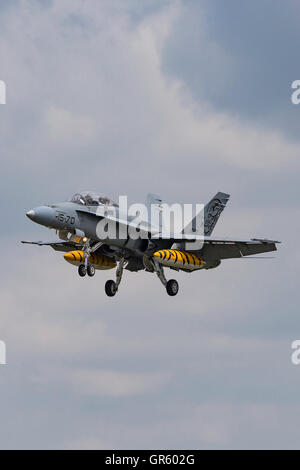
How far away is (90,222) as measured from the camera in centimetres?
6444

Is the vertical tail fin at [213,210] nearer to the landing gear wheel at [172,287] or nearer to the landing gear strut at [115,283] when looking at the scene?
the landing gear wheel at [172,287]

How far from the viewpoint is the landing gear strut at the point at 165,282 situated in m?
67.6

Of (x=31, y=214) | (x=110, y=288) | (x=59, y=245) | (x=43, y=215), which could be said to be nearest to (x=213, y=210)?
(x=110, y=288)

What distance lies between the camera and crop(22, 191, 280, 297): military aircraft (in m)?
63.7

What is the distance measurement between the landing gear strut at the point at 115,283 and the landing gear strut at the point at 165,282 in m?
1.67

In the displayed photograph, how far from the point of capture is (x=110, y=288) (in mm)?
67875

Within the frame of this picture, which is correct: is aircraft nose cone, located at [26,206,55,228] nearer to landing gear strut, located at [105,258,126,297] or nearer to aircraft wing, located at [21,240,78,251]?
landing gear strut, located at [105,258,126,297]

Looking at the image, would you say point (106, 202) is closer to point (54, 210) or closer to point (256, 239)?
point (54, 210)

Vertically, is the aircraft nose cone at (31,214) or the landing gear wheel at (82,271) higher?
the aircraft nose cone at (31,214)

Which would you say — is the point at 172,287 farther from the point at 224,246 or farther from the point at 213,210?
the point at 213,210

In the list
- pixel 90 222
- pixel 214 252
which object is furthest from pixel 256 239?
pixel 90 222

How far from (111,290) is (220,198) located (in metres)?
8.27

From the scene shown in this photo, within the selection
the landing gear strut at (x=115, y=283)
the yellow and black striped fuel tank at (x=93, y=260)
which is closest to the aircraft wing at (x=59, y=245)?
the yellow and black striped fuel tank at (x=93, y=260)

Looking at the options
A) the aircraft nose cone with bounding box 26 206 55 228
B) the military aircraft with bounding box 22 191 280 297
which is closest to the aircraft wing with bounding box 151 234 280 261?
the military aircraft with bounding box 22 191 280 297
